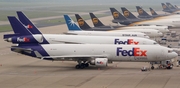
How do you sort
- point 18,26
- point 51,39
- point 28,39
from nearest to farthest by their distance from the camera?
1. point 28,39
2. point 18,26
3. point 51,39

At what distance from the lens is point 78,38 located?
62906 mm

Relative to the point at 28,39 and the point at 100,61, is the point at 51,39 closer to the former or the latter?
the point at 28,39

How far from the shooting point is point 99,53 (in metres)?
51.5

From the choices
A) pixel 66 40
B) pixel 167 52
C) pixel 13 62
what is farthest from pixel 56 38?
pixel 167 52

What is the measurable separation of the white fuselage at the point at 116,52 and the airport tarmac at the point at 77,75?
61.0 inches

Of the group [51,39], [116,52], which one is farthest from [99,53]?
[51,39]

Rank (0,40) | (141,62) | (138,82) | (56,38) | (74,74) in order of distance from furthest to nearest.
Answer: (0,40)
(56,38)
(141,62)
(74,74)
(138,82)

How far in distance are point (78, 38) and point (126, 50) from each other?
44.7 ft

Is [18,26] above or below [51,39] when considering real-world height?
above

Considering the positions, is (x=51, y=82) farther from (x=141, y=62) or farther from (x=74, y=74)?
(x=141, y=62)

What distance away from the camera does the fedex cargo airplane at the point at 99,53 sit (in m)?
50.4

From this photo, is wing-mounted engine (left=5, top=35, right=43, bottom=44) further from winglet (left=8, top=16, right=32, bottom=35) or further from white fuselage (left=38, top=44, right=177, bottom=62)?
white fuselage (left=38, top=44, right=177, bottom=62)

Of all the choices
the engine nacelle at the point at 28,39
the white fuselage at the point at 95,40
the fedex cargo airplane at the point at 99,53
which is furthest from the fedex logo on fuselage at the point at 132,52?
the white fuselage at the point at 95,40

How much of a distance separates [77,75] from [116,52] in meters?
6.68
